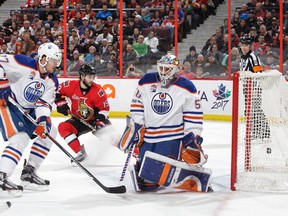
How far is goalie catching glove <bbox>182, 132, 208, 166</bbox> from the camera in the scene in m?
4.18

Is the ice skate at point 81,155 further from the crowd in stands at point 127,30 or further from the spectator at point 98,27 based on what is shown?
the spectator at point 98,27

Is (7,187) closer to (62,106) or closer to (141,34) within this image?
(62,106)

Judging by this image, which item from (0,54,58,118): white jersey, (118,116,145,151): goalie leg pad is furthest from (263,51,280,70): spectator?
(0,54,58,118): white jersey

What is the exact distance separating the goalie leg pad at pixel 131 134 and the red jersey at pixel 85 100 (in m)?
1.07

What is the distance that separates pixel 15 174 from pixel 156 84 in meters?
1.26

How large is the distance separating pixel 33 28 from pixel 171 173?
6573mm

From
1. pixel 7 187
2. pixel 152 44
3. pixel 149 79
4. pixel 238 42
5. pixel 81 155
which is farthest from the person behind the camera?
pixel 152 44

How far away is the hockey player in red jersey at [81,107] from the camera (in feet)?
17.4

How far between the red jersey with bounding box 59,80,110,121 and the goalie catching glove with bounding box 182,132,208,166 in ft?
4.17

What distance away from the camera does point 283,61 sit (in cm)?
870

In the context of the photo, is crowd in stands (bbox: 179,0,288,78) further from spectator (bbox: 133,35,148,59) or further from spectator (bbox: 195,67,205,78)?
spectator (bbox: 133,35,148,59)

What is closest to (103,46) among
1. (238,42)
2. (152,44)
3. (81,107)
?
(152,44)

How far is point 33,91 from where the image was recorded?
170 inches

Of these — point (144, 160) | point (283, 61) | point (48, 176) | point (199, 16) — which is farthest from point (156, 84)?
point (199, 16)
